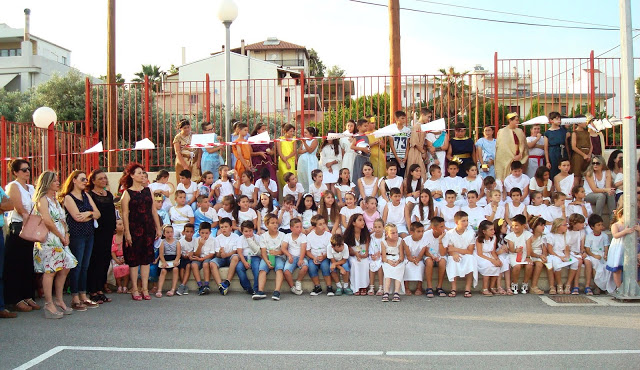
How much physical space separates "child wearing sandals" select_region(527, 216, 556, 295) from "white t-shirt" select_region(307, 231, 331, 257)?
3.26 m

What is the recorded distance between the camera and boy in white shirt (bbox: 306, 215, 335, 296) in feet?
31.8

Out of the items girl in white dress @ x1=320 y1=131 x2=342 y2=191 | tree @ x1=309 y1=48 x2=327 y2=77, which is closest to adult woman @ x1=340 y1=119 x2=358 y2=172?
girl in white dress @ x1=320 y1=131 x2=342 y2=191

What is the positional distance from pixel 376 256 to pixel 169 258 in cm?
340

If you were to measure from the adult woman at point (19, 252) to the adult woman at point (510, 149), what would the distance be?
8744mm

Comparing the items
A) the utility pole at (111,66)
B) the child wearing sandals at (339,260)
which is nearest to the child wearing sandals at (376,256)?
the child wearing sandals at (339,260)

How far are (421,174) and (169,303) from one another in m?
5.50

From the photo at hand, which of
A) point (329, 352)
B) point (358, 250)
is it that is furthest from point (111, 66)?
point (329, 352)

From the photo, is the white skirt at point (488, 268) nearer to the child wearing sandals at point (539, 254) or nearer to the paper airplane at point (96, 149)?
the child wearing sandals at point (539, 254)

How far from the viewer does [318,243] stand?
392 inches

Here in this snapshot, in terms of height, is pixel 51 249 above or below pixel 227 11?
below

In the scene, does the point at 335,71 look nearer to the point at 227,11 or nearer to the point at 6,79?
the point at 6,79

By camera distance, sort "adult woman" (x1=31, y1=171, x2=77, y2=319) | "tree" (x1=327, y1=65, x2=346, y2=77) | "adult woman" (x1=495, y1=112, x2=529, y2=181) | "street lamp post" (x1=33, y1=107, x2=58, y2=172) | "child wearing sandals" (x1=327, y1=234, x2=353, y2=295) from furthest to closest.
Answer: "tree" (x1=327, y1=65, x2=346, y2=77), "adult woman" (x1=495, y1=112, x2=529, y2=181), "street lamp post" (x1=33, y1=107, x2=58, y2=172), "child wearing sandals" (x1=327, y1=234, x2=353, y2=295), "adult woman" (x1=31, y1=171, x2=77, y2=319)

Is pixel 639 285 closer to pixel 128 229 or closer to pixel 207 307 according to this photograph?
pixel 207 307

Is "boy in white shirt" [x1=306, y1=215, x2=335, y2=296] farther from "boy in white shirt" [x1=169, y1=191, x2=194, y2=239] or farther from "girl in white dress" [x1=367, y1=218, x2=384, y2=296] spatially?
"boy in white shirt" [x1=169, y1=191, x2=194, y2=239]
